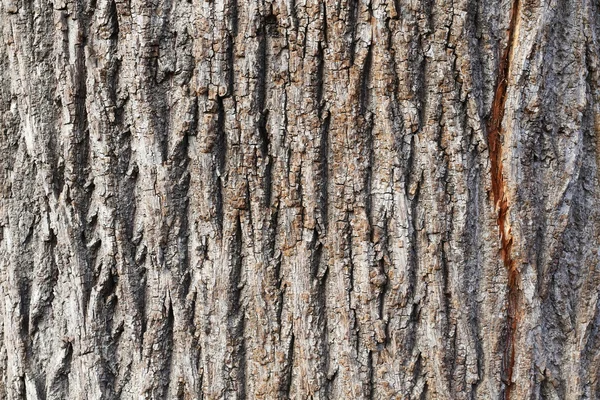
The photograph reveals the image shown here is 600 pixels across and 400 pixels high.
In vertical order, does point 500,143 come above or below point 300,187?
above

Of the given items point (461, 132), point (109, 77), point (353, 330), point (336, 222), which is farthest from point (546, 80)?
point (109, 77)

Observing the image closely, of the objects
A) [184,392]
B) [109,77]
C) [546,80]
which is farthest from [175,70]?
[546,80]

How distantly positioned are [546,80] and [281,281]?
948 millimetres

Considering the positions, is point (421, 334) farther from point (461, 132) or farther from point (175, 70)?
point (175, 70)

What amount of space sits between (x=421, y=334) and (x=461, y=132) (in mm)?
566

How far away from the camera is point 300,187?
155cm

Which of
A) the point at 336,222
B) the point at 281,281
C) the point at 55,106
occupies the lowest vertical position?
the point at 281,281

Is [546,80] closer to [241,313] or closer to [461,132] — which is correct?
[461,132]

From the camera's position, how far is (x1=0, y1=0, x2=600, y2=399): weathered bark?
1.53 meters

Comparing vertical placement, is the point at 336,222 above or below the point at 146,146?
below

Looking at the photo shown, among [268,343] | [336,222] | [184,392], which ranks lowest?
[184,392]

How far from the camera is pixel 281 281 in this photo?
5.18 ft

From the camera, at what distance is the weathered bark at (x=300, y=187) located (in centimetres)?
153

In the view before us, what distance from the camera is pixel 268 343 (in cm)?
159
